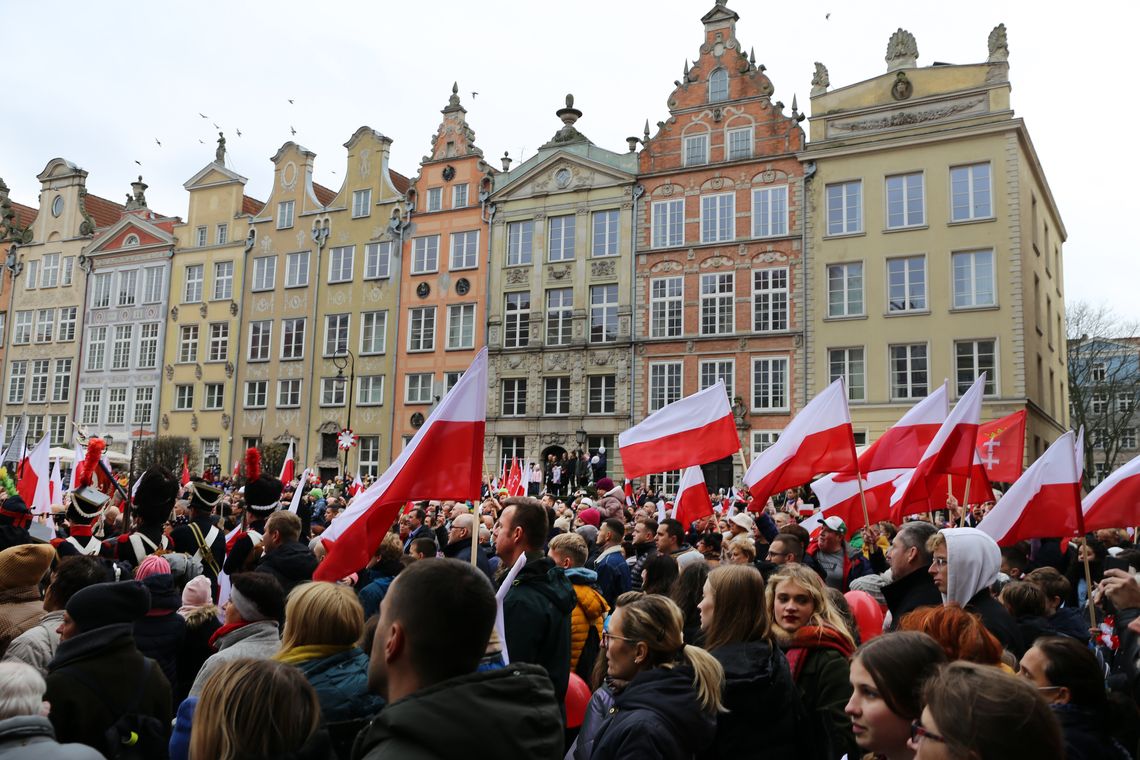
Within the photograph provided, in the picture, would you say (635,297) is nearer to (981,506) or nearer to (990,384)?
(990,384)

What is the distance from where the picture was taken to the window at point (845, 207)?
32.1 meters

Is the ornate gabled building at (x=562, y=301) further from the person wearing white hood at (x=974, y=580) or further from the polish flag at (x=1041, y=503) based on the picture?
the person wearing white hood at (x=974, y=580)

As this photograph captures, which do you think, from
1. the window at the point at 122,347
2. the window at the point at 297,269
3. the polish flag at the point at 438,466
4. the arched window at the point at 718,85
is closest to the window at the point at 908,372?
the arched window at the point at 718,85

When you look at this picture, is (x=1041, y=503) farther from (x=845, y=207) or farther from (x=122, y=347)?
(x=122, y=347)

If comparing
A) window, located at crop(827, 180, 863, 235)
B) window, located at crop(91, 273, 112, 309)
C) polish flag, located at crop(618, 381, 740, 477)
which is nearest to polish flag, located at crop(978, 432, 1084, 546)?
polish flag, located at crop(618, 381, 740, 477)

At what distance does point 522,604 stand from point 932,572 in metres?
2.33

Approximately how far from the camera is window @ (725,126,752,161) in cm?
3394

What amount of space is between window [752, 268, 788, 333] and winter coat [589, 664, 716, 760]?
30.0m

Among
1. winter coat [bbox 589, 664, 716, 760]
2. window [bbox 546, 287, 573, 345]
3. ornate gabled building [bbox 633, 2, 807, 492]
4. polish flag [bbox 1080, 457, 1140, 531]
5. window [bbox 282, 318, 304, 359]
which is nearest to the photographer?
winter coat [bbox 589, 664, 716, 760]

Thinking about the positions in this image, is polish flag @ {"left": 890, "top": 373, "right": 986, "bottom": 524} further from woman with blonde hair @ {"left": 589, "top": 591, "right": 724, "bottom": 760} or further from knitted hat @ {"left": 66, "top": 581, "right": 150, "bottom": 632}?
knitted hat @ {"left": 66, "top": 581, "right": 150, "bottom": 632}

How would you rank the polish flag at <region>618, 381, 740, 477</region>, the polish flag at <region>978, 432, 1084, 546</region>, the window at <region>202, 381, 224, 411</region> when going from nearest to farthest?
1. the polish flag at <region>978, 432, 1084, 546</region>
2. the polish flag at <region>618, 381, 740, 477</region>
3. the window at <region>202, 381, 224, 411</region>

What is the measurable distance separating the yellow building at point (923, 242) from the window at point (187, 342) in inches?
1161

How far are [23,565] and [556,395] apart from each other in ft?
103

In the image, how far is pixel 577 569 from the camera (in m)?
5.94
